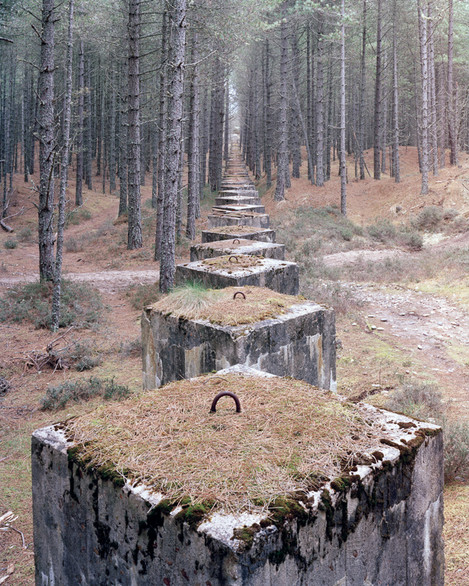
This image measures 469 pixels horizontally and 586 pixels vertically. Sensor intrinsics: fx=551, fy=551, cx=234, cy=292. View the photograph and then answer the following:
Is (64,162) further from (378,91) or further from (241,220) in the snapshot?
(378,91)

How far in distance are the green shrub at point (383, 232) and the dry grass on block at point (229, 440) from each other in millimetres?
18116

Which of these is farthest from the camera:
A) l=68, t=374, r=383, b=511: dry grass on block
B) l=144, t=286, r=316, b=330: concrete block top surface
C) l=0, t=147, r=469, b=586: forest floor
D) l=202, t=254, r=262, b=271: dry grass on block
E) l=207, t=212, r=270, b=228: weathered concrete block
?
l=207, t=212, r=270, b=228: weathered concrete block

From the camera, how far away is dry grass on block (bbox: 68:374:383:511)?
7.52 ft

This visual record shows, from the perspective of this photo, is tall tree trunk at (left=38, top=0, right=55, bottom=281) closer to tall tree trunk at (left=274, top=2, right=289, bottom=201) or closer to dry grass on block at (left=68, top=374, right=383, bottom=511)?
dry grass on block at (left=68, top=374, right=383, bottom=511)

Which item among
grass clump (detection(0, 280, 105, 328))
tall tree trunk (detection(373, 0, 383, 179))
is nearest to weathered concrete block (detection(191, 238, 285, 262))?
grass clump (detection(0, 280, 105, 328))

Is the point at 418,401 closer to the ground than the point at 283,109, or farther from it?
closer to the ground

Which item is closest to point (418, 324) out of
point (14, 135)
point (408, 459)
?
point (408, 459)

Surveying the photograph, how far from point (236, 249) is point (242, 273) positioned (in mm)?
1909

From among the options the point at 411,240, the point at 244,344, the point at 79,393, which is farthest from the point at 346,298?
the point at 411,240

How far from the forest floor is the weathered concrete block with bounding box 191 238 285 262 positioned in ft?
5.91

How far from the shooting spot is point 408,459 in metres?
2.66

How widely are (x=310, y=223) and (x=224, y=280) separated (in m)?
16.0

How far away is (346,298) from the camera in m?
11.7

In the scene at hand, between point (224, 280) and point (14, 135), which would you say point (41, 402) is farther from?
point (14, 135)
